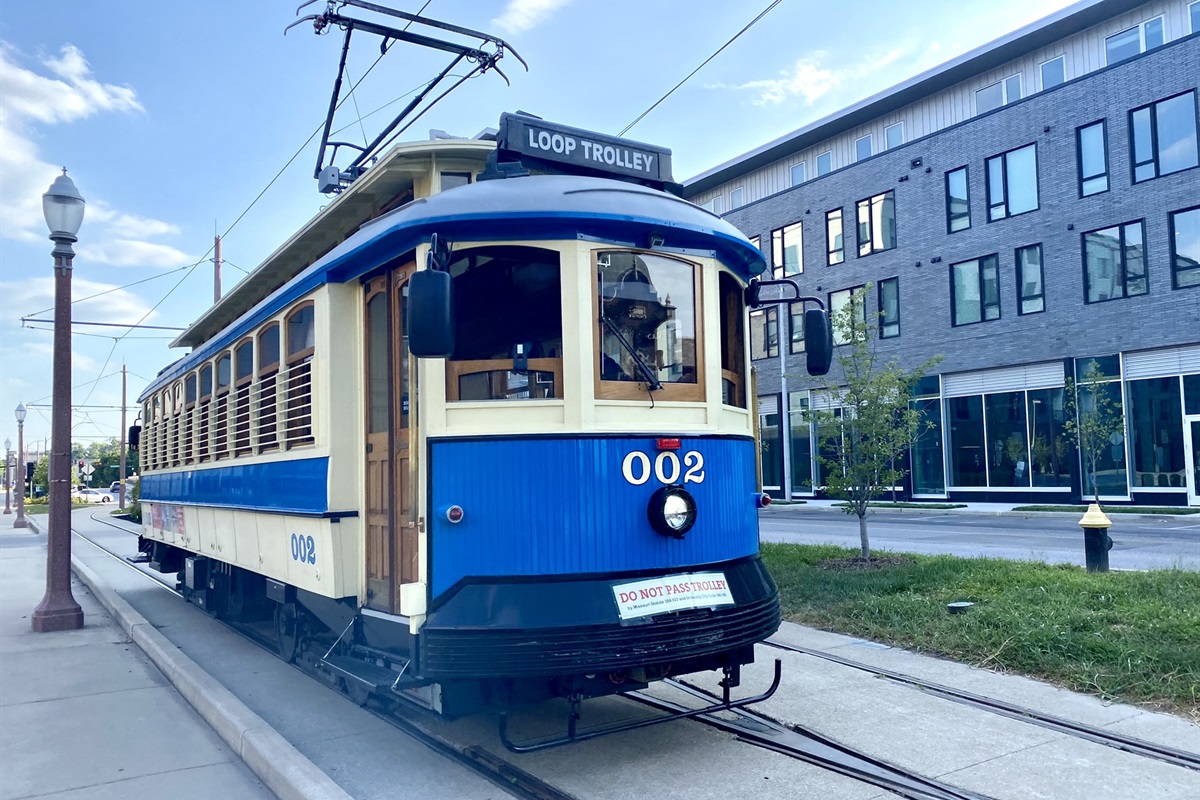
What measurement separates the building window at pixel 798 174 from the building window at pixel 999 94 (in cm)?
744

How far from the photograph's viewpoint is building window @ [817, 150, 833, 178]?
3284 cm

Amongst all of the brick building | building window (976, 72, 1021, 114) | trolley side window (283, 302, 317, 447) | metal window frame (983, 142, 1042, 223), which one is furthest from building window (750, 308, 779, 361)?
trolley side window (283, 302, 317, 447)

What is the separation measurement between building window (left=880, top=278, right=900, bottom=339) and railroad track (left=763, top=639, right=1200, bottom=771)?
2492 centimetres

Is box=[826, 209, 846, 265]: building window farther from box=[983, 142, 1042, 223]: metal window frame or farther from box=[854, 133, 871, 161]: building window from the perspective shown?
box=[983, 142, 1042, 223]: metal window frame

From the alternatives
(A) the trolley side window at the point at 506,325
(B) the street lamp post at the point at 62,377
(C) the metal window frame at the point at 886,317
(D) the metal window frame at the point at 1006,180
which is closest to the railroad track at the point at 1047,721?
(A) the trolley side window at the point at 506,325

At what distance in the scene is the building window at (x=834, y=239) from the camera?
3247 cm

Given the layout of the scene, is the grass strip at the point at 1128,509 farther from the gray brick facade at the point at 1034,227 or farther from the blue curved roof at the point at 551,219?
the blue curved roof at the point at 551,219

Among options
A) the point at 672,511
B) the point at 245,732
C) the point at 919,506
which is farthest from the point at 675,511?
the point at 919,506

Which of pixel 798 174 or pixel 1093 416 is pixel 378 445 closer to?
pixel 1093 416

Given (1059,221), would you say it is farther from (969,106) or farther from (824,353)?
(824,353)

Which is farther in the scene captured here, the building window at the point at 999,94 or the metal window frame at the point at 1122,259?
the building window at the point at 999,94

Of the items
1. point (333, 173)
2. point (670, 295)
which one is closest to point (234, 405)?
point (333, 173)

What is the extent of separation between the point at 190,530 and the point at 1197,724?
901cm

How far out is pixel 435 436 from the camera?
484cm
